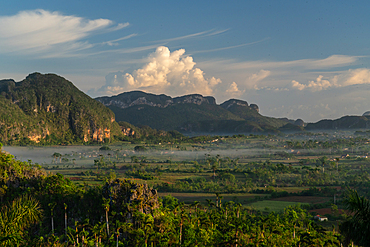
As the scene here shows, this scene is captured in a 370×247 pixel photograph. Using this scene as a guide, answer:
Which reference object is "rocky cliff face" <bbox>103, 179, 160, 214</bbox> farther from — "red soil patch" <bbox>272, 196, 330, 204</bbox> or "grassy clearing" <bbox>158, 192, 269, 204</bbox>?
"red soil patch" <bbox>272, 196, 330, 204</bbox>

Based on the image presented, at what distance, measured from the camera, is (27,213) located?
2650 centimetres

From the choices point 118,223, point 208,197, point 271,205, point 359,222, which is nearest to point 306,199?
point 271,205

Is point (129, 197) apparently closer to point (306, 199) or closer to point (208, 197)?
point (208, 197)

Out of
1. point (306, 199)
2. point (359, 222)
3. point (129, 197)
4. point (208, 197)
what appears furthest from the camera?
point (208, 197)

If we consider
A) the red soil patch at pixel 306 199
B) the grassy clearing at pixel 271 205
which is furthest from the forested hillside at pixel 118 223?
the red soil patch at pixel 306 199

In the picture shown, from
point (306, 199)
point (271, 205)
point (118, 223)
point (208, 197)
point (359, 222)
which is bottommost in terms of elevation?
point (306, 199)

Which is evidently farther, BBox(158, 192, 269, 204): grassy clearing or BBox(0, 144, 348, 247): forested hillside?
BBox(158, 192, 269, 204): grassy clearing

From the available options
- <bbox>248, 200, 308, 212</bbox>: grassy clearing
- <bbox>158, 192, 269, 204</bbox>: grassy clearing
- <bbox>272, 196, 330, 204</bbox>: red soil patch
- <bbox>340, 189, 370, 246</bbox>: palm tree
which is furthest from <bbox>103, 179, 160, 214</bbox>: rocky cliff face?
<bbox>272, 196, 330, 204</bbox>: red soil patch

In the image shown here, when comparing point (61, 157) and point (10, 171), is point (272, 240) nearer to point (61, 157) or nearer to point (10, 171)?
point (10, 171)

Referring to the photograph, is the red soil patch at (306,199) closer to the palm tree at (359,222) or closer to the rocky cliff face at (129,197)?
the rocky cliff face at (129,197)

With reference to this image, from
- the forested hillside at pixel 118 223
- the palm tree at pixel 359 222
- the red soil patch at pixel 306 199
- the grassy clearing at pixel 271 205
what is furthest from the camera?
the red soil patch at pixel 306 199

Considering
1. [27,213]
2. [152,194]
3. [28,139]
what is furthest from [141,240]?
[28,139]

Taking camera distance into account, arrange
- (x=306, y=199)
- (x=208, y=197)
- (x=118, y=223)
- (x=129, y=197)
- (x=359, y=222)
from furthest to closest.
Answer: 1. (x=208, y=197)
2. (x=306, y=199)
3. (x=129, y=197)
4. (x=118, y=223)
5. (x=359, y=222)

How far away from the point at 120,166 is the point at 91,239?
108m
